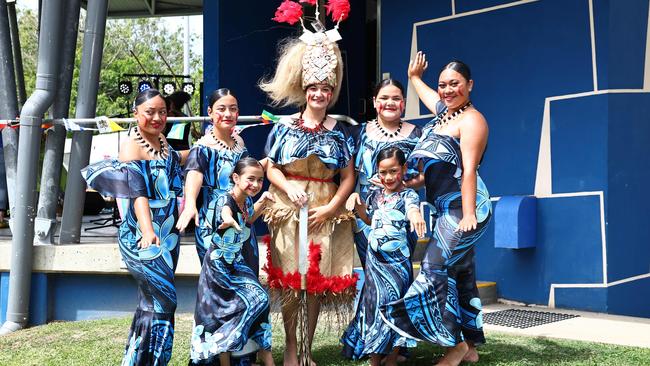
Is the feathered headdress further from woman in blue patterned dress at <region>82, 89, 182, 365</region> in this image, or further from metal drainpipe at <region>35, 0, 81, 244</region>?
metal drainpipe at <region>35, 0, 81, 244</region>

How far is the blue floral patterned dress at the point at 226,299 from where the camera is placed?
433 centimetres

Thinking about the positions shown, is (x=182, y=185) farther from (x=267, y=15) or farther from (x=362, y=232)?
(x=267, y=15)

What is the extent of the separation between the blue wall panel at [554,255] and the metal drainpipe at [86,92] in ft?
11.7

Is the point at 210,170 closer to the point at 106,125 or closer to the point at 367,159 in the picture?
the point at 367,159

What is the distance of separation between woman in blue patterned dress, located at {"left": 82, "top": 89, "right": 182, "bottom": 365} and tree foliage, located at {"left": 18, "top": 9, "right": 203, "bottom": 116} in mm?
28018

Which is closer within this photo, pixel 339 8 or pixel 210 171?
pixel 210 171

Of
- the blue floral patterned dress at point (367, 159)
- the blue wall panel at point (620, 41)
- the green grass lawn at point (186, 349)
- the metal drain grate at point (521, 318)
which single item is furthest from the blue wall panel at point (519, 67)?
the blue floral patterned dress at point (367, 159)

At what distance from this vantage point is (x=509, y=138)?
23.1ft

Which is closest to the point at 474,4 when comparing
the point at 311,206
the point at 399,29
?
the point at 399,29

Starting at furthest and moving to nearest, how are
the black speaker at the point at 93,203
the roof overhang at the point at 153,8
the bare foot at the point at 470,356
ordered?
the roof overhang at the point at 153,8 < the black speaker at the point at 93,203 < the bare foot at the point at 470,356

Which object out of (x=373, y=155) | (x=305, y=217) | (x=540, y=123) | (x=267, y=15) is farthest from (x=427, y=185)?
(x=267, y=15)

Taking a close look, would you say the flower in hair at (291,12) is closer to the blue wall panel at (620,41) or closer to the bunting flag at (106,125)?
the bunting flag at (106,125)

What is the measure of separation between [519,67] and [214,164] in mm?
3387

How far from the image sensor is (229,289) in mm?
4379
